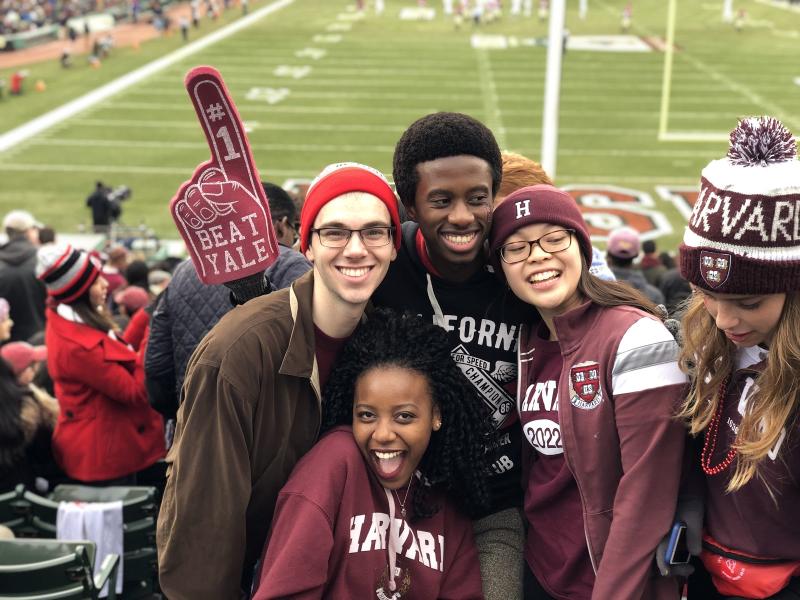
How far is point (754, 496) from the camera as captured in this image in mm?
2293

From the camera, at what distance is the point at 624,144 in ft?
71.0

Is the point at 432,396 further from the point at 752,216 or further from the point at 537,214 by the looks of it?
the point at 752,216

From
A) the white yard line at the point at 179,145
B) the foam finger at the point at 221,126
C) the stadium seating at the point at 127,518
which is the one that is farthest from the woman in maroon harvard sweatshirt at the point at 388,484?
the white yard line at the point at 179,145

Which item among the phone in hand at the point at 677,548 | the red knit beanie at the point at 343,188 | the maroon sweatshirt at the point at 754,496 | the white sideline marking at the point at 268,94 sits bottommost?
the white sideline marking at the point at 268,94

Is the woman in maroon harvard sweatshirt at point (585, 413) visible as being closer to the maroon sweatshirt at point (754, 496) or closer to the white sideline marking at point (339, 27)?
the maroon sweatshirt at point (754, 496)

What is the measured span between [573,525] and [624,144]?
65.4 feet

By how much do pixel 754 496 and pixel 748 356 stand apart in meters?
0.32

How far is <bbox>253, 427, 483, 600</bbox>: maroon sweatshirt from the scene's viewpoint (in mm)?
2270

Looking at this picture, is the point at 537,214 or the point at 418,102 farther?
the point at 418,102

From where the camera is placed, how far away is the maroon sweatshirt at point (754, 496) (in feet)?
7.34

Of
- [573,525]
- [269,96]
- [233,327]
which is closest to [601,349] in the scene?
[573,525]

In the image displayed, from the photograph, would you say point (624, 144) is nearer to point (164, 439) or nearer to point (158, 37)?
point (164, 439)

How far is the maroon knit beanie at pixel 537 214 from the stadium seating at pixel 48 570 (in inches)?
72.6

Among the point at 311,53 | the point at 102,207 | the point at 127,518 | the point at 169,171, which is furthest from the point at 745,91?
the point at 127,518
